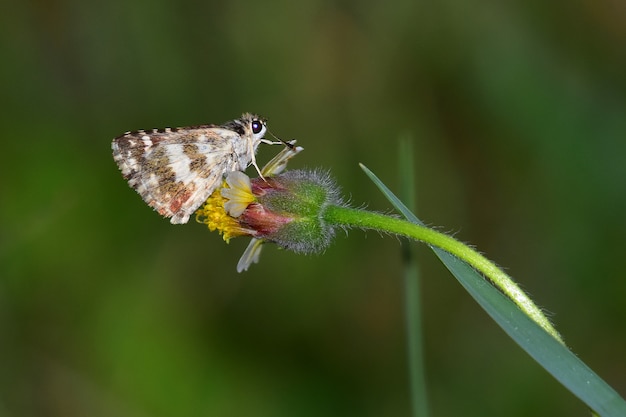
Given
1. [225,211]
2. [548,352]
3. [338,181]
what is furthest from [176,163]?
[338,181]

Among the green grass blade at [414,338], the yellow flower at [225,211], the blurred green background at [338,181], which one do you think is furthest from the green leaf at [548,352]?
the blurred green background at [338,181]

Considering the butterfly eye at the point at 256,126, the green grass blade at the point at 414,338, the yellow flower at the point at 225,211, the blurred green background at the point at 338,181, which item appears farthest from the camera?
the blurred green background at the point at 338,181

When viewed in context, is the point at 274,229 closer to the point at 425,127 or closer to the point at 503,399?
the point at 503,399

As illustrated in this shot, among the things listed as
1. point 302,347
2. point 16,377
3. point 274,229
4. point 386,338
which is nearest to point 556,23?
point 386,338

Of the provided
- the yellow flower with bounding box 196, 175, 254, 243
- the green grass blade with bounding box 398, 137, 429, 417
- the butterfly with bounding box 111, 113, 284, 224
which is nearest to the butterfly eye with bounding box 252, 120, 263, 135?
the butterfly with bounding box 111, 113, 284, 224

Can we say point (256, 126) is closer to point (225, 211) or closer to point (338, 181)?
point (225, 211)

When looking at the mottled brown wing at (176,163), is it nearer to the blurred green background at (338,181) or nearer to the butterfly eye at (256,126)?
the butterfly eye at (256,126)
